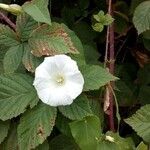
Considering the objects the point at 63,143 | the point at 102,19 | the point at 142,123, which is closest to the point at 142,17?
the point at 102,19

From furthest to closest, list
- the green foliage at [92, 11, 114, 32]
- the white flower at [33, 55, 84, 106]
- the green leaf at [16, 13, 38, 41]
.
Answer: the green foliage at [92, 11, 114, 32], the green leaf at [16, 13, 38, 41], the white flower at [33, 55, 84, 106]

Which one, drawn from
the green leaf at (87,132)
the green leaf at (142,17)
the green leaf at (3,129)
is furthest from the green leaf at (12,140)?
the green leaf at (142,17)

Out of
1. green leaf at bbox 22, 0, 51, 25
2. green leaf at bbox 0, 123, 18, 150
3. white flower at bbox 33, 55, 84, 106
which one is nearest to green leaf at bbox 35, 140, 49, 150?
green leaf at bbox 0, 123, 18, 150

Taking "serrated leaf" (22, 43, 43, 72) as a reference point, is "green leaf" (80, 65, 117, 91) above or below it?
below

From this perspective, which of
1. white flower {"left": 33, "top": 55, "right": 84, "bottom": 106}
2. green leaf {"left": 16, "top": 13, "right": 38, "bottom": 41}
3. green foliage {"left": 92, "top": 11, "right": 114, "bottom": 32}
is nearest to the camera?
white flower {"left": 33, "top": 55, "right": 84, "bottom": 106}

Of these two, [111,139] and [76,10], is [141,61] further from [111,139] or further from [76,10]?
[111,139]

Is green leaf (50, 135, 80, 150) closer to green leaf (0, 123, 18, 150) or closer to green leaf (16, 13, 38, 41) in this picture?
green leaf (0, 123, 18, 150)

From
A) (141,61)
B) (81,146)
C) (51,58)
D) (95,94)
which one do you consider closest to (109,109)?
(95,94)

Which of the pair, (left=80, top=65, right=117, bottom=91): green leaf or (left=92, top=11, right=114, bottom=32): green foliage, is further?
(left=92, top=11, right=114, bottom=32): green foliage
